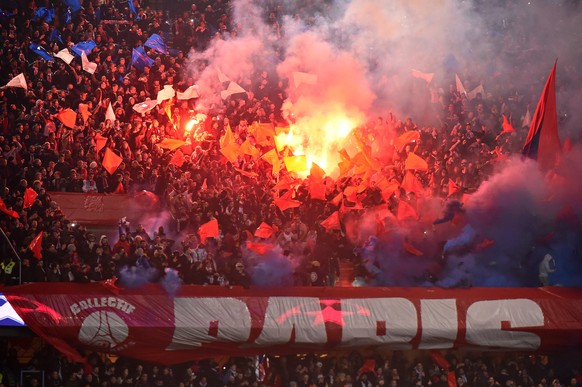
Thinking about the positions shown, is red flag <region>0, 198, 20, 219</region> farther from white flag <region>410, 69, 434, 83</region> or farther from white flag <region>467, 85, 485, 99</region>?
white flag <region>467, 85, 485, 99</region>

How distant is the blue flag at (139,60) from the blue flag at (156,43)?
52cm

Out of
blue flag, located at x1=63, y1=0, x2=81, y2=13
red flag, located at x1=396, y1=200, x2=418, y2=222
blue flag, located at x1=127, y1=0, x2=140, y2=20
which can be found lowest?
red flag, located at x1=396, y1=200, x2=418, y2=222

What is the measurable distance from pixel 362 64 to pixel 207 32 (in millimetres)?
2948

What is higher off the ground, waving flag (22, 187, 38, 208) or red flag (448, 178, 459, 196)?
red flag (448, 178, 459, 196)

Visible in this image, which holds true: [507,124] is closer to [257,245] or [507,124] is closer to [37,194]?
[257,245]

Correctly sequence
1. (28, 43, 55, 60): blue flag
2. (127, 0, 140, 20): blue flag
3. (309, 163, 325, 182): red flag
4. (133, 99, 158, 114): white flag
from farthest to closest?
(127, 0, 140, 20): blue flag → (28, 43, 55, 60): blue flag → (133, 99, 158, 114): white flag → (309, 163, 325, 182): red flag

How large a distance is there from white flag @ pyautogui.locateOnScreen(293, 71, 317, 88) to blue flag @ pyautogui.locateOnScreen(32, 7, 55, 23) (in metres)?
4.34

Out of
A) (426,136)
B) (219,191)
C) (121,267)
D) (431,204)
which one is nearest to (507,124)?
(426,136)

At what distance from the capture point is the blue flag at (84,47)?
1627cm

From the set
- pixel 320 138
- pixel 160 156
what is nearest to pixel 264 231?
pixel 160 156

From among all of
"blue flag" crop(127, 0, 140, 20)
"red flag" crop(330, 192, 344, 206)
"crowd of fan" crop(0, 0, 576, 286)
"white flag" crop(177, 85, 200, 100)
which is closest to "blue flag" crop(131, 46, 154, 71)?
"crowd of fan" crop(0, 0, 576, 286)

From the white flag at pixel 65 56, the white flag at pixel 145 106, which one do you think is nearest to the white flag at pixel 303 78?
the white flag at pixel 145 106

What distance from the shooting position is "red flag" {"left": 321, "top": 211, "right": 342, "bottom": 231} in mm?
14164

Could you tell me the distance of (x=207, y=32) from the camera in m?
17.9
